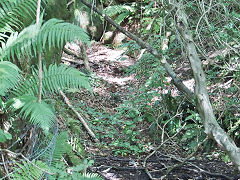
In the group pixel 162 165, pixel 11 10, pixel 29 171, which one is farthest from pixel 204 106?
pixel 11 10

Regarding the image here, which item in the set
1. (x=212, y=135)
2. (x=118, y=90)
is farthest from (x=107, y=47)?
(x=212, y=135)

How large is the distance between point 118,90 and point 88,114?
63.1 inches

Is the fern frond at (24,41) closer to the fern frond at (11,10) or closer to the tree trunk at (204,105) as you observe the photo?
the fern frond at (11,10)

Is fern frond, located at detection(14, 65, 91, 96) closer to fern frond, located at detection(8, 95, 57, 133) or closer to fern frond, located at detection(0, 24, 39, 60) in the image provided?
fern frond, located at detection(8, 95, 57, 133)

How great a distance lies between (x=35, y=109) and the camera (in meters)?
2.12

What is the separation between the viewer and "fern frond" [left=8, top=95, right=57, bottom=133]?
2.06 m

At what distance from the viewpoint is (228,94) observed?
4.70m

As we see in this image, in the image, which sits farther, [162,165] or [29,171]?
[162,165]

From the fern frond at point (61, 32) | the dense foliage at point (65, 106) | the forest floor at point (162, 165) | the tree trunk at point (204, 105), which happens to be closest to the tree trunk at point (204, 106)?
the tree trunk at point (204, 105)

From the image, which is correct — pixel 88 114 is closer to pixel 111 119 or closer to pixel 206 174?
pixel 111 119

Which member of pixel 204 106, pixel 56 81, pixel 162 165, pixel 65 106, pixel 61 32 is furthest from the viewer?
pixel 65 106

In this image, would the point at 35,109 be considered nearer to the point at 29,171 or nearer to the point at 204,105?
the point at 29,171

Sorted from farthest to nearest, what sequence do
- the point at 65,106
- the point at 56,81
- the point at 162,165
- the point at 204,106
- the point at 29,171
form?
the point at 65,106 < the point at 162,165 < the point at 204,106 < the point at 56,81 < the point at 29,171

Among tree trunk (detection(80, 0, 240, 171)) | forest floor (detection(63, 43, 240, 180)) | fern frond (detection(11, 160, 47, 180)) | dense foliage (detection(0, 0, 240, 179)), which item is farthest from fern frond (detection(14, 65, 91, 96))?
forest floor (detection(63, 43, 240, 180))
